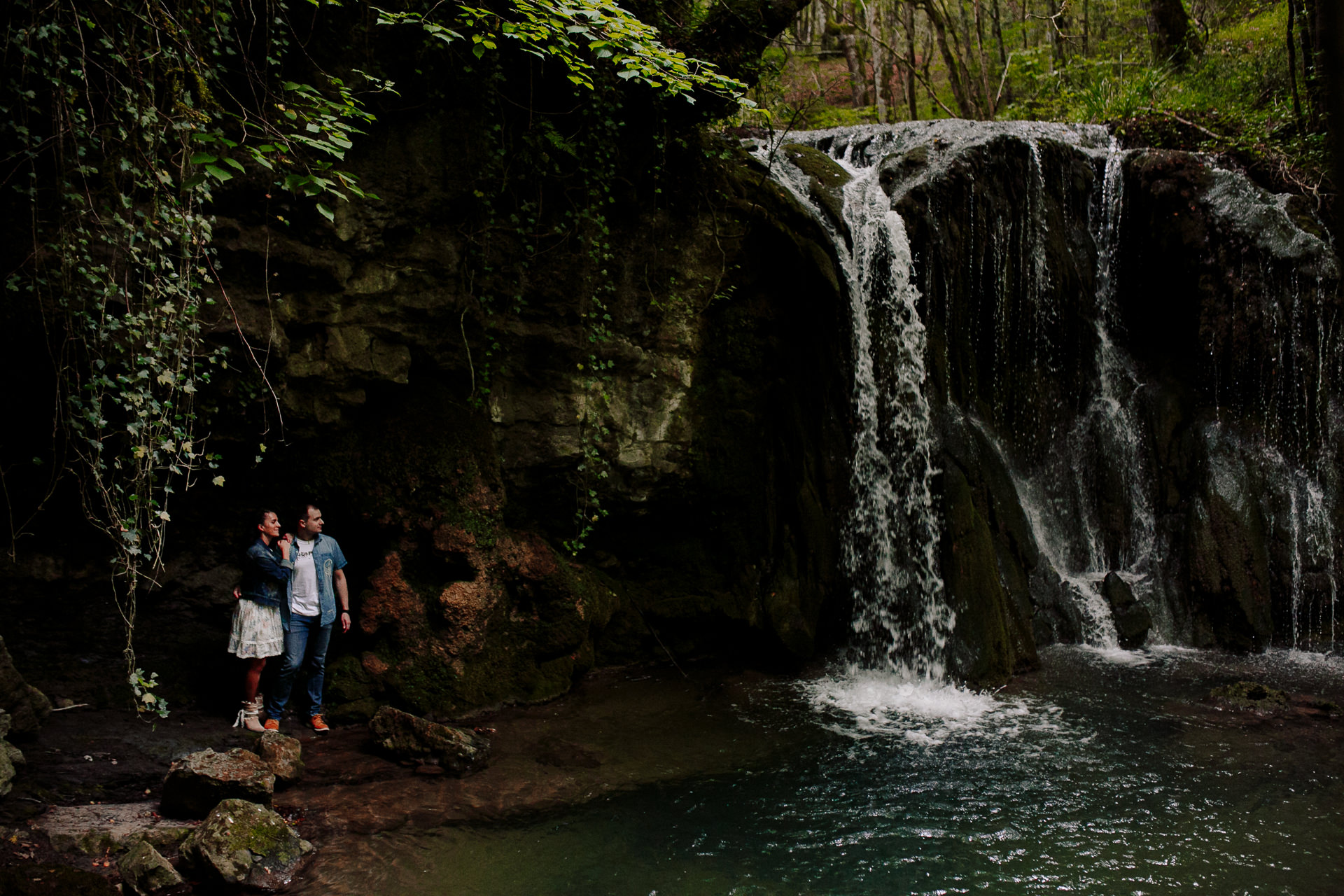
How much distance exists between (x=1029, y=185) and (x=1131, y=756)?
6.81 m

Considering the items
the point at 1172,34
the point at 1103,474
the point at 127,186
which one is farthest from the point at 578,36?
the point at 1172,34

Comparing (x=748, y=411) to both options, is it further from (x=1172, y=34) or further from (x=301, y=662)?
(x=1172, y=34)

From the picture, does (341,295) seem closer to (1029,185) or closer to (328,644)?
(328,644)

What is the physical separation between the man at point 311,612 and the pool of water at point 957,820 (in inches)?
76.5

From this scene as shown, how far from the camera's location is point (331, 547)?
6.55 meters

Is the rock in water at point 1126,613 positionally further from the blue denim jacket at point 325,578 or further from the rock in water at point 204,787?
the rock in water at point 204,787

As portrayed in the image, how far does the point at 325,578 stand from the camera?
643 cm

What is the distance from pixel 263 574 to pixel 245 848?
2.23 metres

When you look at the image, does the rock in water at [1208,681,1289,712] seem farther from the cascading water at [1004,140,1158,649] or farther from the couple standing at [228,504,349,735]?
the couple standing at [228,504,349,735]

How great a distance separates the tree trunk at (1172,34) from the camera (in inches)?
551

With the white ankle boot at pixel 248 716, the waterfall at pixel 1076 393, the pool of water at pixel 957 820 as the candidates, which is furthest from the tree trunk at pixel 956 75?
the white ankle boot at pixel 248 716

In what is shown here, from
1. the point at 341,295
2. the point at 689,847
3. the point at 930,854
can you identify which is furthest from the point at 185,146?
the point at 930,854

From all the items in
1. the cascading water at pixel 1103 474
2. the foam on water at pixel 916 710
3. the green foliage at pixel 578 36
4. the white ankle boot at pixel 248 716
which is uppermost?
the green foliage at pixel 578 36

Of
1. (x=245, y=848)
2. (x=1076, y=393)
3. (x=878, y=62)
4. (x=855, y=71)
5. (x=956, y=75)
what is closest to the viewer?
(x=245, y=848)
